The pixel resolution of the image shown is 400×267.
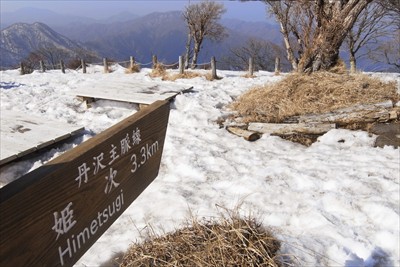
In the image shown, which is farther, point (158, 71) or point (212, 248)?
point (158, 71)

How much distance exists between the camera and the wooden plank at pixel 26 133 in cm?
555

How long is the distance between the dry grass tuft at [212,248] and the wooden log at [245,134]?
3.64 metres

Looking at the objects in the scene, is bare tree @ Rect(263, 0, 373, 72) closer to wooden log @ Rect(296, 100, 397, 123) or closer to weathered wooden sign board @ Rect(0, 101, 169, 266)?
wooden log @ Rect(296, 100, 397, 123)

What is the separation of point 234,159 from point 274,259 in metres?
3.07

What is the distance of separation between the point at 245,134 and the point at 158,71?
8346 mm

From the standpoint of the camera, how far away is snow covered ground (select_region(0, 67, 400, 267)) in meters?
3.25

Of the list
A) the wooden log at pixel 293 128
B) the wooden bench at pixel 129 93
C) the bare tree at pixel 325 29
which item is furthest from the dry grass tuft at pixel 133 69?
the wooden log at pixel 293 128

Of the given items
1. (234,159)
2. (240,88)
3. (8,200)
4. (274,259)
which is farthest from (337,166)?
(240,88)

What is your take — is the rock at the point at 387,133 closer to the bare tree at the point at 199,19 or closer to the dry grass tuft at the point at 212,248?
the dry grass tuft at the point at 212,248

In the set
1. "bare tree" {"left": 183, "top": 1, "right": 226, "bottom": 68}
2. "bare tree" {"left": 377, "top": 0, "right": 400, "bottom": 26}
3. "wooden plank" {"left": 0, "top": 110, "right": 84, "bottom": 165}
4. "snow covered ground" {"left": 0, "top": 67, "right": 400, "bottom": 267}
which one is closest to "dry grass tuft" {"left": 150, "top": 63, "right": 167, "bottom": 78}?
"snow covered ground" {"left": 0, "top": 67, "right": 400, "bottom": 267}

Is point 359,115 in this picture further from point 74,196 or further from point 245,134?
point 74,196

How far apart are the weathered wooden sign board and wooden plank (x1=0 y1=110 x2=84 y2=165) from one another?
428cm

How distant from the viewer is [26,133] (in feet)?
20.6

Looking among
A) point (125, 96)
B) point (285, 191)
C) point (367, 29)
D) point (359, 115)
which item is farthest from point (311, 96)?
point (367, 29)
